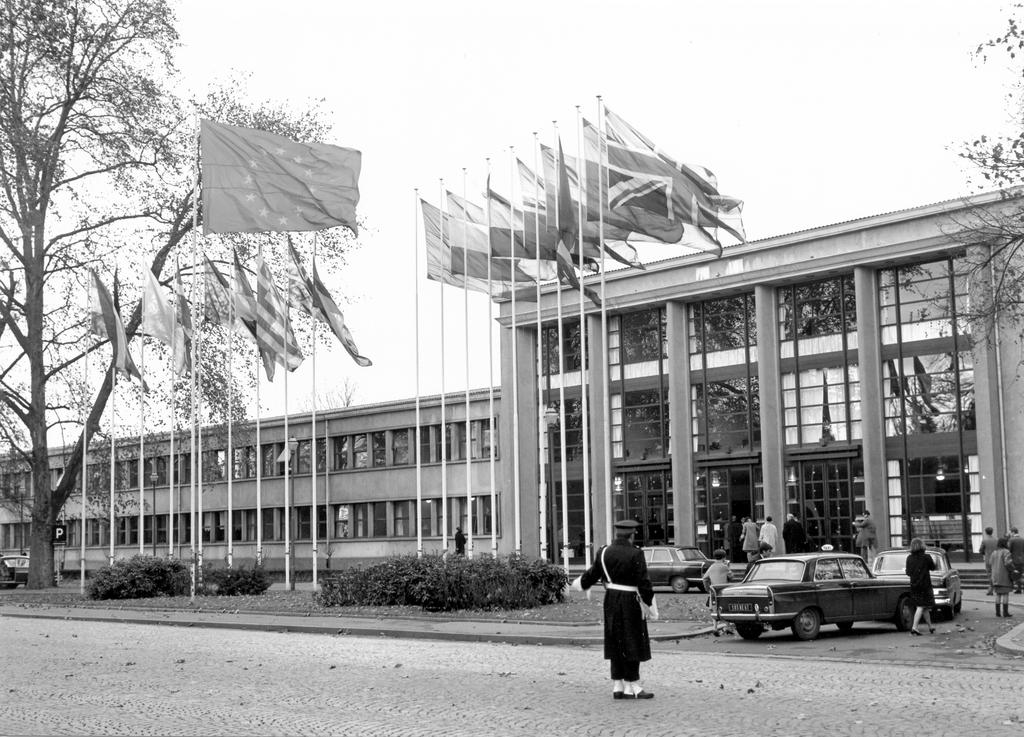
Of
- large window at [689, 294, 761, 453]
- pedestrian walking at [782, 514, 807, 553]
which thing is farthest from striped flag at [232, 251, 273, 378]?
large window at [689, 294, 761, 453]

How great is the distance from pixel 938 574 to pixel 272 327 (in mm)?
18584

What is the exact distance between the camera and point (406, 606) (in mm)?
28531

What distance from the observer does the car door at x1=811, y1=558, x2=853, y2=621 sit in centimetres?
2203

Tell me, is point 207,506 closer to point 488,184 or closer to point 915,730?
point 488,184

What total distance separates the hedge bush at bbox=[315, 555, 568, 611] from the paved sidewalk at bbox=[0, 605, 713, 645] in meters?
1.42

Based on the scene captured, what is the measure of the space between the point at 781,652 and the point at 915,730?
8.79 metres

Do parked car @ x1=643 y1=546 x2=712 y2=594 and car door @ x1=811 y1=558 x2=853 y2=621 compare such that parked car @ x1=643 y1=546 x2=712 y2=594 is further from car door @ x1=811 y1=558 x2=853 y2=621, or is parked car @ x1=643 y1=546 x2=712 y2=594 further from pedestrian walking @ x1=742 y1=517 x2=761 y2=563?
car door @ x1=811 y1=558 x2=853 y2=621

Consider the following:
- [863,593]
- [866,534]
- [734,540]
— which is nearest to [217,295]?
[734,540]

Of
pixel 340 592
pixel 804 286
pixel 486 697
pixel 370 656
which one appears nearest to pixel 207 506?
pixel 804 286

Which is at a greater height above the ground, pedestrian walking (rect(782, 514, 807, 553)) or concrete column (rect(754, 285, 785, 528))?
concrete column (rect(754, 285, 785, 528))

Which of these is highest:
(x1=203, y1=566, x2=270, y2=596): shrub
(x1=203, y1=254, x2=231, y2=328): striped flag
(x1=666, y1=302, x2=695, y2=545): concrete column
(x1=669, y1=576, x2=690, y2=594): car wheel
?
(x1=203, y1=254, x2=231, y2=328): striped flag

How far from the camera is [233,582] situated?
3691 cm

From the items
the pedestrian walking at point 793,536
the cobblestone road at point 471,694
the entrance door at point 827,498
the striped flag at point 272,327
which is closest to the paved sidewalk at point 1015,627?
the cobblestone road at point 471,694

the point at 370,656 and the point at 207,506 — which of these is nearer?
the point at 370,656
